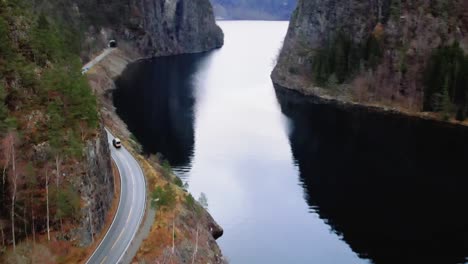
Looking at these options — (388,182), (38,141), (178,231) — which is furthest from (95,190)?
(388,182)

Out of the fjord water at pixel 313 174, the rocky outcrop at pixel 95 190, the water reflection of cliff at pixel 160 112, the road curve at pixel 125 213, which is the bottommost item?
the fjord water at pixel 313 174

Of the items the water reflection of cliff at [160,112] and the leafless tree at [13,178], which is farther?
the water reflection of cliff at [160,112]

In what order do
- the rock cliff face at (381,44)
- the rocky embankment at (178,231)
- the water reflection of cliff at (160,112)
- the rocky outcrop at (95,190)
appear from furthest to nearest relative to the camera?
the rock cliff face at (381,44) < the water reflection of cliff at (160,112) < the rocky embankment at (178,231) < the rocky outcrop at (95,190)

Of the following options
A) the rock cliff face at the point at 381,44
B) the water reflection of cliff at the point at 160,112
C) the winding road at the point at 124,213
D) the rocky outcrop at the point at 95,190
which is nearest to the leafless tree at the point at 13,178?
the rocky outcrop at the point at 95,190

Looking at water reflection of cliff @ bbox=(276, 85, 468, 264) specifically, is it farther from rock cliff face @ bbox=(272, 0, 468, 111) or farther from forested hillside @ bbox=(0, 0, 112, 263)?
forested hillside @ bbox=(0, 0, 112, 263)

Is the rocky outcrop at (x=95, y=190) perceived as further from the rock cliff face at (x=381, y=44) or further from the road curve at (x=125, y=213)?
the rock cliff face at (x=381, y=44)

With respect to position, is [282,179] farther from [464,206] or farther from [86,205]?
[86,205]

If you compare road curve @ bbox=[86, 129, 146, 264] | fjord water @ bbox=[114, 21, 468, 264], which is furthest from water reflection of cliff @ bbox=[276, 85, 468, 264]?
road curve @ bbox=[86, 129, 146, 264]

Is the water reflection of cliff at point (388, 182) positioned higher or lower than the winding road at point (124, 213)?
lower
